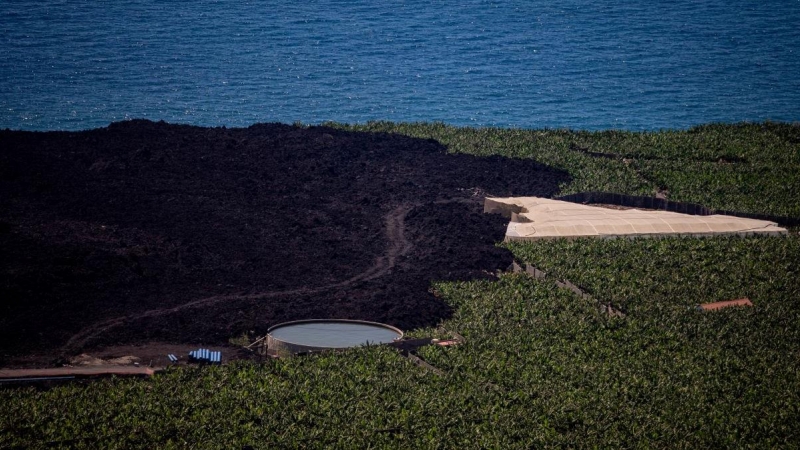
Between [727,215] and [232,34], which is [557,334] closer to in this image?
[727,215]

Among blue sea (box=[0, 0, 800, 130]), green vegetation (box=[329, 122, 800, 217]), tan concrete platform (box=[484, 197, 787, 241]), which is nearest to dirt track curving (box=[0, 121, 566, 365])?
tan concrete platform (box=[484, 197, 787, 241])

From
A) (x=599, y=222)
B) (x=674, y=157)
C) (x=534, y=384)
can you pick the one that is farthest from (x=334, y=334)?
(x=674, y=157)

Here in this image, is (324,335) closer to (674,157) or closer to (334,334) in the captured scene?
(334,334)

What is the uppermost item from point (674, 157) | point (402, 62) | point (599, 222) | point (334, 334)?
point (334, 334)

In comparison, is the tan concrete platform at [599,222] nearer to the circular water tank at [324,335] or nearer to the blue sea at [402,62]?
the circular water tank at [324,335]

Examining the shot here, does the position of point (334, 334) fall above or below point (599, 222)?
above

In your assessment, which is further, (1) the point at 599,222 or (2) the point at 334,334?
(1) the point at 599,222

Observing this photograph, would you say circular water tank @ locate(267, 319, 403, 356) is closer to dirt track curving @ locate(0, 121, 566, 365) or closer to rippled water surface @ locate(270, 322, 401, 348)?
rippled water surface @ locate(270, 322, 401, 348)

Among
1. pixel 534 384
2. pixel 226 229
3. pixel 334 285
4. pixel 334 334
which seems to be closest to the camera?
pixel 534 384
